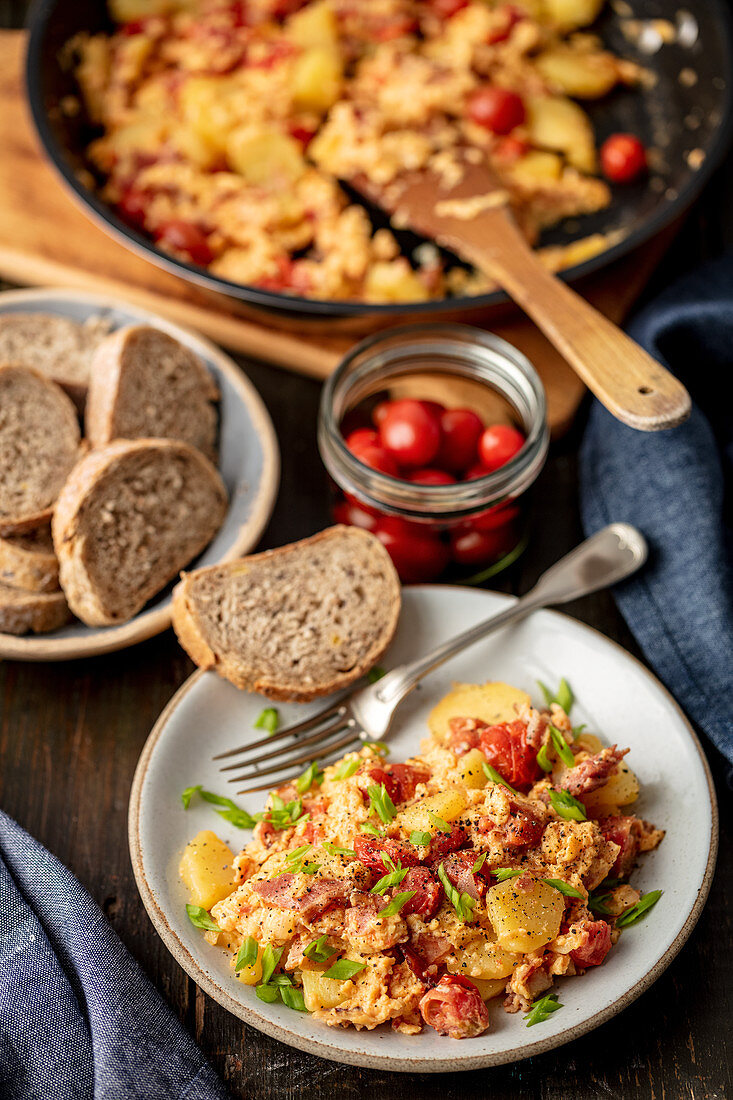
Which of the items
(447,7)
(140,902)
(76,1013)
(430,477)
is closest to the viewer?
(76,1013)

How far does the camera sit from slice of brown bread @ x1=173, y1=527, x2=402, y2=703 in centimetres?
302

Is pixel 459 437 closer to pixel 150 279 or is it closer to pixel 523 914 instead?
pixel 150 279

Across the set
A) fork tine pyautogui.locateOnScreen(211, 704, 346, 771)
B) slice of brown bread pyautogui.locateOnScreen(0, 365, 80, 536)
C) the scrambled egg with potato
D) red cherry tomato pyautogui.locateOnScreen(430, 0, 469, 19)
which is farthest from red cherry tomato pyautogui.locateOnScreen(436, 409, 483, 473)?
red cherry tomato pyautogui.locateOnScreen(430, 0, 469, 19)

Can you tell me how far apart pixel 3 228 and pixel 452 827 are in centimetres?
314

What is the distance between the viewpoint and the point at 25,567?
3.12 meters

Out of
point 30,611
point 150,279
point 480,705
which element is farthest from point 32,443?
point 480,705

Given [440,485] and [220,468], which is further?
[220,468]

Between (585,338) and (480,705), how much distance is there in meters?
1.21

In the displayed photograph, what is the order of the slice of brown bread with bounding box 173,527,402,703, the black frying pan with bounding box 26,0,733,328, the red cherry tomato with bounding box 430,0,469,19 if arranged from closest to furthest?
the slice of brown bread with bounding box 173,527,402,703, the black frying pan with bounding box 26,0,733,328, the red cherry tomato with bounding box 430,0,469,19

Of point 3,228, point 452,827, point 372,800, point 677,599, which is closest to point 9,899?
point 372,800

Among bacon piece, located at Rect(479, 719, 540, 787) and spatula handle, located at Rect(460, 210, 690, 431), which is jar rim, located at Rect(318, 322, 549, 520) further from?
bacon piece, located at Rect(479, 719, 540, 787)

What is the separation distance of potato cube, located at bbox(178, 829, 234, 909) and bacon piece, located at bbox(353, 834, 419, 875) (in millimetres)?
405

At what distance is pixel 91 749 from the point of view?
3217mm

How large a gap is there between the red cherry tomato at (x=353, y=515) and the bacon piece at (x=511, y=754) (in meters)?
0.92
